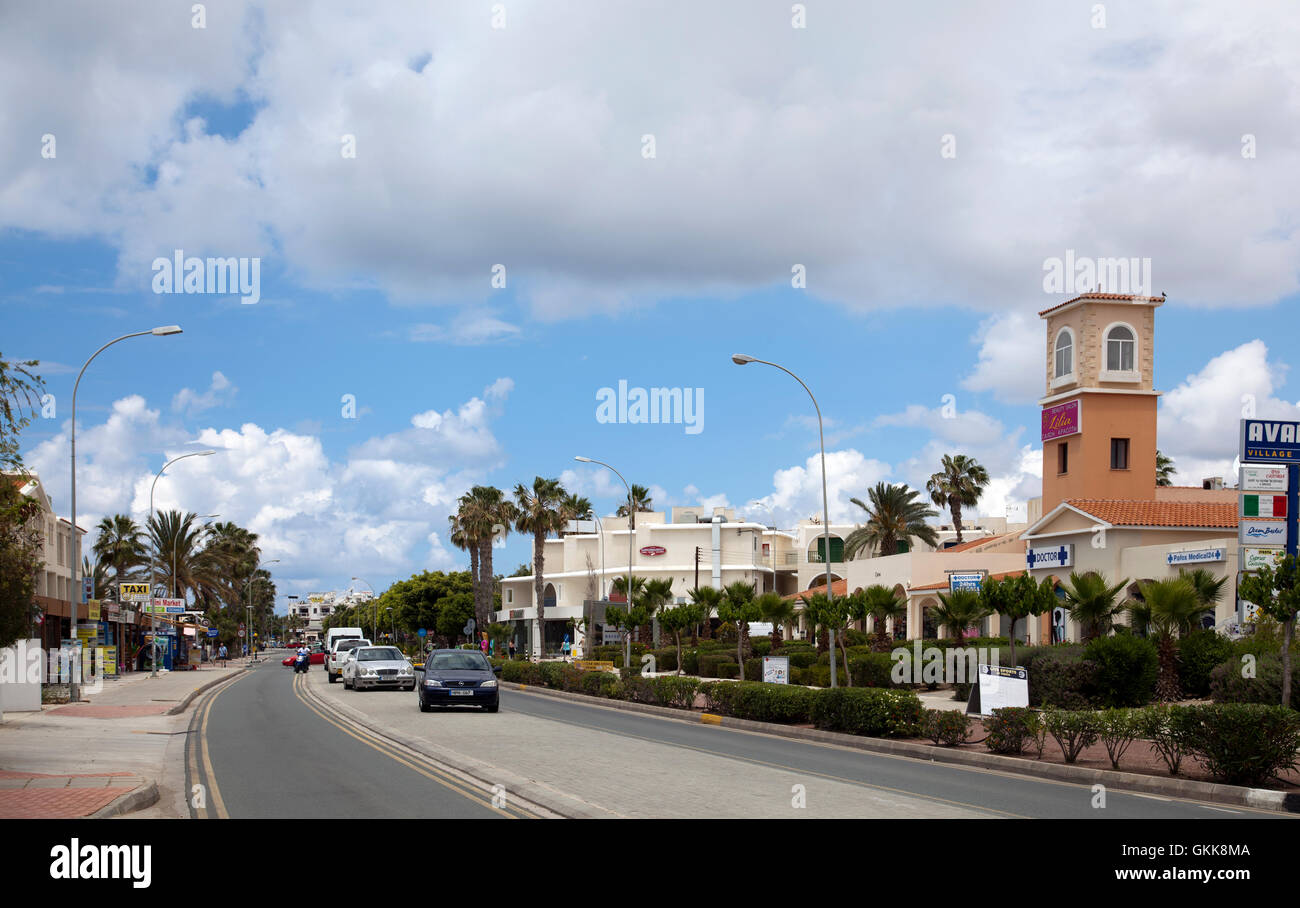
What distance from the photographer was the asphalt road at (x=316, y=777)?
1198 cm

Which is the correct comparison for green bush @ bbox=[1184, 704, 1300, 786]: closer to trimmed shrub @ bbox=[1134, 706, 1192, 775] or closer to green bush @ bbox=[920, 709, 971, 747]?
trimmed shrub @ bbox=[1134, 706, 1192, 775]

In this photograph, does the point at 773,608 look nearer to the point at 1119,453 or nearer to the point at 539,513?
the point at 1119,453

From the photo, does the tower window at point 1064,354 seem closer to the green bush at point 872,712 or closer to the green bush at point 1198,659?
the green bush at point 1198,659

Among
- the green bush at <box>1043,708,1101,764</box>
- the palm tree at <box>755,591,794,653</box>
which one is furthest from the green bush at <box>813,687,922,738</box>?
the palm tree at <box>755,591,794,653</box>

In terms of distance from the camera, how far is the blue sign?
1001 inches

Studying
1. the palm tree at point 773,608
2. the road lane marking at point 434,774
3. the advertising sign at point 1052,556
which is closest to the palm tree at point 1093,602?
the advertising sign at point 1052,556

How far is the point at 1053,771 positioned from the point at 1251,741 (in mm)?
2850

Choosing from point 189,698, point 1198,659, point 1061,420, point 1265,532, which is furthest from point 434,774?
point 1061,420

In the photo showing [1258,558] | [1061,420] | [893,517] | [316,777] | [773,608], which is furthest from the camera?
[893,517]

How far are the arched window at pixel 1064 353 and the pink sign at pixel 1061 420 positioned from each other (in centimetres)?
157

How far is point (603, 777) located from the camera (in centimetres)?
1494
